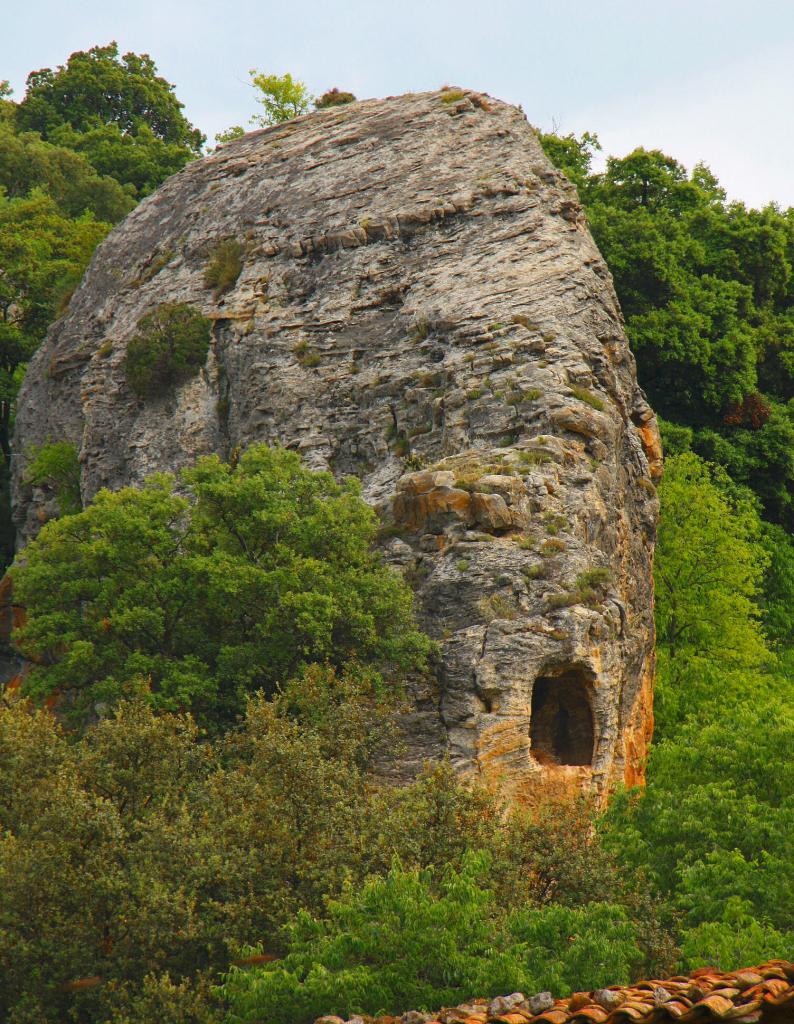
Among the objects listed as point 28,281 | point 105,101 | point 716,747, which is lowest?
point 716,747

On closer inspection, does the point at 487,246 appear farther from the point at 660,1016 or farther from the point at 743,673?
the point at 660,1016

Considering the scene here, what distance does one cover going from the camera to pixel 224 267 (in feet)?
146

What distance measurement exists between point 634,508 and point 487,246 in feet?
30.0

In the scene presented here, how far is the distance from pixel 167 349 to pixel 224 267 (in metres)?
3.61

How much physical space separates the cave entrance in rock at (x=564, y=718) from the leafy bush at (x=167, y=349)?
59.9ft

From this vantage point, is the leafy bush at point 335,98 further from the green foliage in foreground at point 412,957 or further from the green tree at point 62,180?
the green foliage in foreground at point 412,957

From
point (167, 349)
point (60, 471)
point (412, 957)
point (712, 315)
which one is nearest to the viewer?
point (412, 957)

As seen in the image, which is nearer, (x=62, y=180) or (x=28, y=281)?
(x=28, y=281)

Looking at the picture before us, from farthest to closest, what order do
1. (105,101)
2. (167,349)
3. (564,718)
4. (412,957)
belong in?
(105,101)
(167,349)
(564,718)
(412,957)

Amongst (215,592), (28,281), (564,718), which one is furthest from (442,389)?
(28,281)

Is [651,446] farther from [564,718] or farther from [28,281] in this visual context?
[28,281]

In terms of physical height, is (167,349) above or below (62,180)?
below

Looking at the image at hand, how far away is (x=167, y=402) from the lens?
43000 millimetres

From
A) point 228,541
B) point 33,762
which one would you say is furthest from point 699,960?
point 228,541
